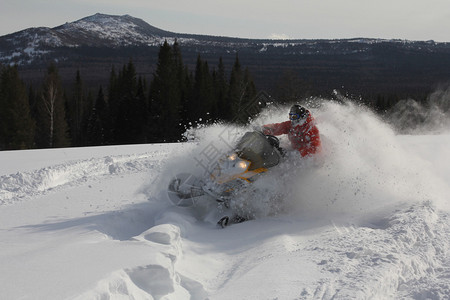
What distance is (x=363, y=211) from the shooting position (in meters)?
6.68

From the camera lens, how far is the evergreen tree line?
34.7m

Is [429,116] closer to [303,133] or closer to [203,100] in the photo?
[303,133]

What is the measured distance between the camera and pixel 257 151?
6941 millimetres

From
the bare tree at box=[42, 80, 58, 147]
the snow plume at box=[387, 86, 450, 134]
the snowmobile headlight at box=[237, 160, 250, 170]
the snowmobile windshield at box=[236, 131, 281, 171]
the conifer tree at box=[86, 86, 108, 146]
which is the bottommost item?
the conifer tree at box=[86, 86, 108, 146]

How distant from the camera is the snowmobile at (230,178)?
6527 mm

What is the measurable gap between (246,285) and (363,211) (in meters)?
3.31

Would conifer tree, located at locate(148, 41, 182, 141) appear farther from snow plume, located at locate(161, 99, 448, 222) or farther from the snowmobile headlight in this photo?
the snowmobile headlight

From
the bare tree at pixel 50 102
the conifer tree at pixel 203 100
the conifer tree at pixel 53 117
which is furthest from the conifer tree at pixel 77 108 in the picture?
the conifer tree at pixel 203 100

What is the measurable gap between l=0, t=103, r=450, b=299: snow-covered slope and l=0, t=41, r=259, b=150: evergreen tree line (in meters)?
27.6

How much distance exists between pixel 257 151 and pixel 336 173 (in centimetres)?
157

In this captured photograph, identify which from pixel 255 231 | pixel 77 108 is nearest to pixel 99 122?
pixel 77 108

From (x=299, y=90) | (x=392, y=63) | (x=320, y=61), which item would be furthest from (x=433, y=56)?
(x=299, y=90)

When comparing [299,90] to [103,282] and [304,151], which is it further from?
[103,282]

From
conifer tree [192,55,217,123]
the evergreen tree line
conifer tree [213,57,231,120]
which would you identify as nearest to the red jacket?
the evergreen tree line
